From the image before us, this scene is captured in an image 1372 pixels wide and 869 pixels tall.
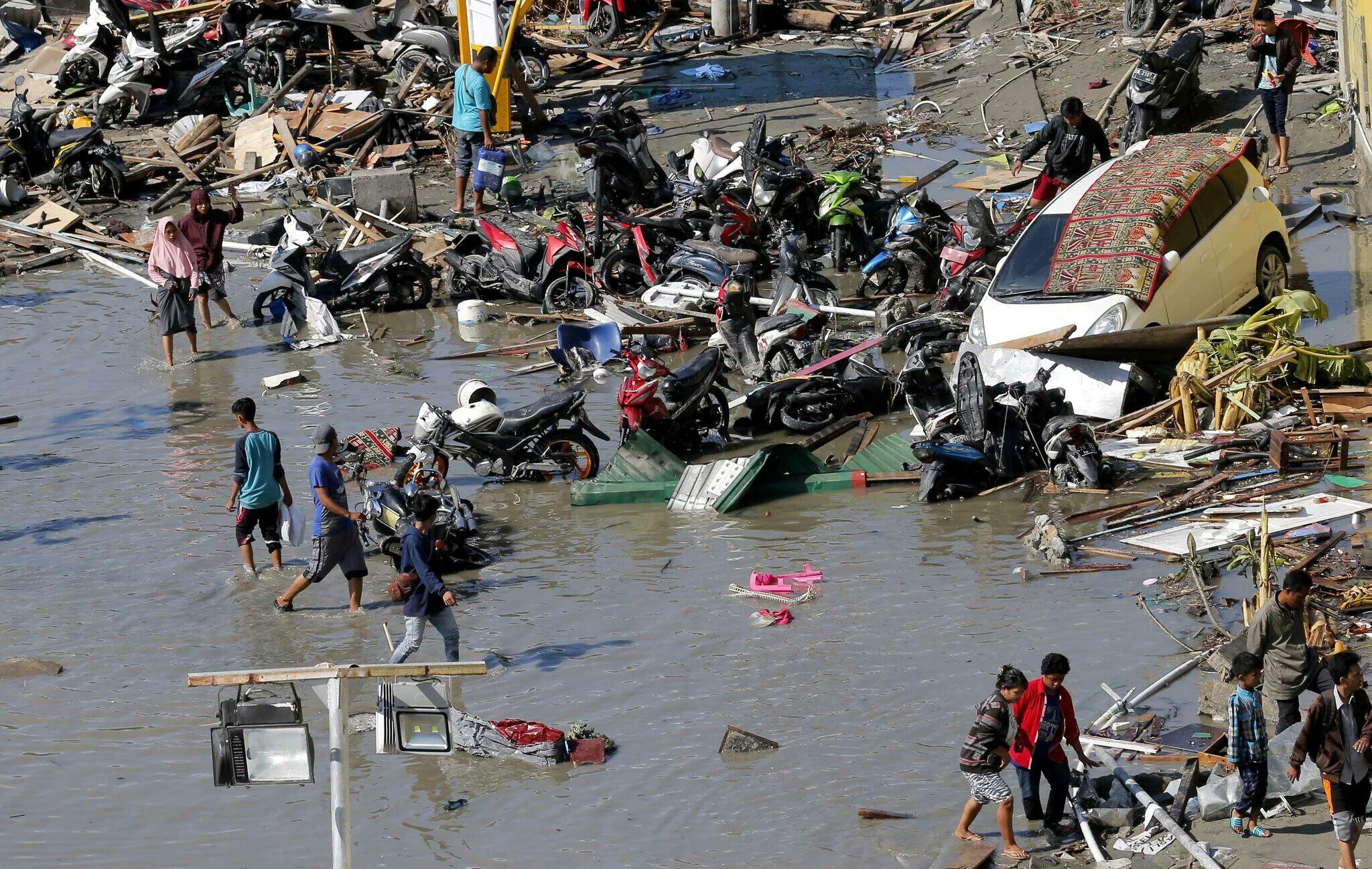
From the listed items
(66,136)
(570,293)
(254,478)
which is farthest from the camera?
(66,136)

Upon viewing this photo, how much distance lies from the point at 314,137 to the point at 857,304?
11.3 metres

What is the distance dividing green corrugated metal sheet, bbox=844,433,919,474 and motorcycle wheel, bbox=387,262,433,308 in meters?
7.58

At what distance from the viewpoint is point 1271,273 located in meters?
15.1

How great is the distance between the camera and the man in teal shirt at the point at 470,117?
71.6 feet

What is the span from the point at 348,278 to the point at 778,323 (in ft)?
19.6

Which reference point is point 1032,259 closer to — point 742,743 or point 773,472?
point 773,472

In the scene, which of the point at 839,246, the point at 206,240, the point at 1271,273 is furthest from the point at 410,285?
the point at 1271,273

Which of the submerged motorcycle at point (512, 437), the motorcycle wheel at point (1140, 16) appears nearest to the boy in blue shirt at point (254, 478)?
the submerged motorcycle at point (512, 437)

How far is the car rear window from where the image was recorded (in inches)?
551

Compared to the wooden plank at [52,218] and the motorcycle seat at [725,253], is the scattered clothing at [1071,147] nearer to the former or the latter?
the motorcycle seat at [725,253]

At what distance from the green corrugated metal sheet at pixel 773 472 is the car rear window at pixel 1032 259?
97.7 inches

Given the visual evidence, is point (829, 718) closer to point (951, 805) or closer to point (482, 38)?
point (951, 805)

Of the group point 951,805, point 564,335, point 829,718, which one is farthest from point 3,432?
point 951,805

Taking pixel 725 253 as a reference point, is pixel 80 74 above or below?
above
